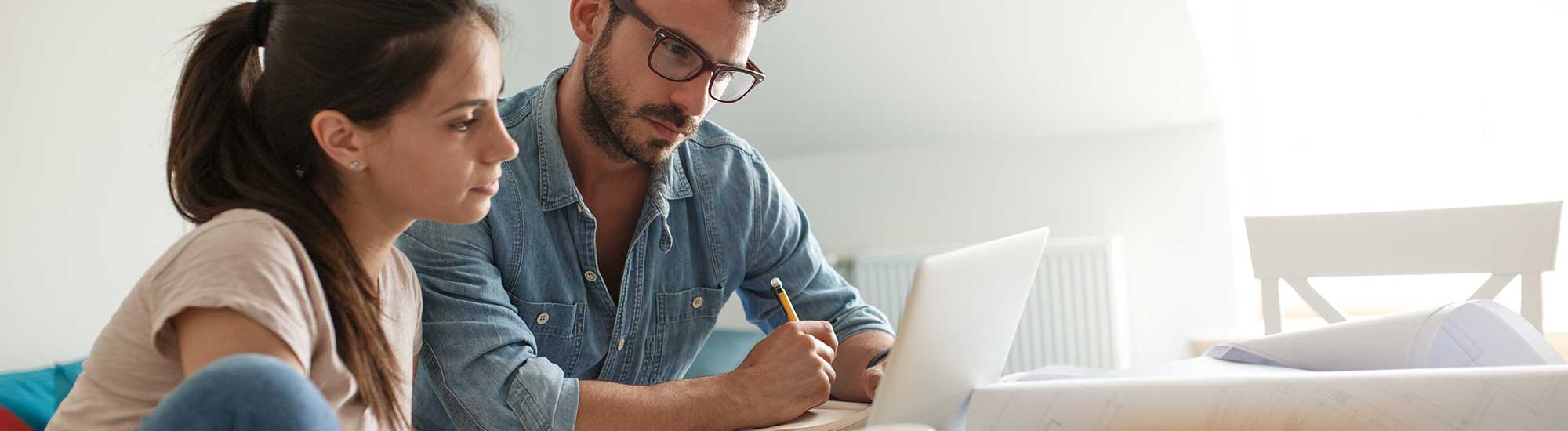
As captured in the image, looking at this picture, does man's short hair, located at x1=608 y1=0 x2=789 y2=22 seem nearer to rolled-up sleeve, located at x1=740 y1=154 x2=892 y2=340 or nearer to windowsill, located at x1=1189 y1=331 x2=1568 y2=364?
rolled-up sleeve, located at x1=740 y1=154 x2=892 y2=340

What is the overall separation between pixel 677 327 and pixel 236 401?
35.1 inches

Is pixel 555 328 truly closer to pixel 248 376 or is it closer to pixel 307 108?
pixel 307 108

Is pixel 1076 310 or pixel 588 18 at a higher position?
pixel 588 18

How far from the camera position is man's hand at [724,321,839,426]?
1.09 meters

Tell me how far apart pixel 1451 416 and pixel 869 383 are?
0.56m

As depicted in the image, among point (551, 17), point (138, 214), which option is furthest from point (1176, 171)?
point (138, 214)

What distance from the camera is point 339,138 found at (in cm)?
92

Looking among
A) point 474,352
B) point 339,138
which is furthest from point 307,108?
point 474,352

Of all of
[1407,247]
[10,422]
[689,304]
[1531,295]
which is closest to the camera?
[689,304]

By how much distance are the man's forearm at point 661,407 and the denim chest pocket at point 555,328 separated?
0.18 metres

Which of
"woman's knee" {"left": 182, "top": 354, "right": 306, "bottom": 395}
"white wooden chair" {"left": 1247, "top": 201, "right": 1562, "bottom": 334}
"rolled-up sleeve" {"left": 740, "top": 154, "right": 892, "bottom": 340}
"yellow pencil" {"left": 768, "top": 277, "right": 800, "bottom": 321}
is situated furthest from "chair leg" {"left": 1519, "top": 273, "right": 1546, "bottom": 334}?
"woman's knee" {"left": 182, "top": 354, "right": 306, "bottom": 395}

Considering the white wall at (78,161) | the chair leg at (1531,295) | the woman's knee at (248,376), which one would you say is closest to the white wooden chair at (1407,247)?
the chair leg at (1531,295)

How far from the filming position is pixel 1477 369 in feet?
2.61

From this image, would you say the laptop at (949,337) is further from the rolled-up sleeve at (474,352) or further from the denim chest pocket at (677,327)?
the denim chest pocket at (677,327)
